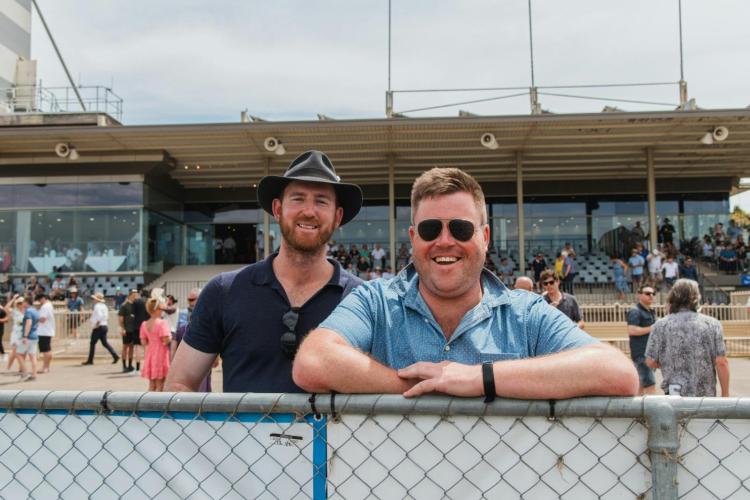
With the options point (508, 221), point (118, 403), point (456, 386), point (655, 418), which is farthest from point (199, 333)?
point (508, 221)

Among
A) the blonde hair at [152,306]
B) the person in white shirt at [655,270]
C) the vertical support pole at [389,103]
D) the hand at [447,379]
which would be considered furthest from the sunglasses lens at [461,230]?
the person in white shirt at [655,270]

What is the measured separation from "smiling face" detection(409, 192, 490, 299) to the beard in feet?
2.53

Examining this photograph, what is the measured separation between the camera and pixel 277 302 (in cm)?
278

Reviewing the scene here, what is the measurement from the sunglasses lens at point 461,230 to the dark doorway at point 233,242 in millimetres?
25581

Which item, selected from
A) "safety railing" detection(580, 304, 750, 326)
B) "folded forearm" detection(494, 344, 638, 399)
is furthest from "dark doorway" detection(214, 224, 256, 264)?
"folded forearm" detection(494, 344, 638, 399)

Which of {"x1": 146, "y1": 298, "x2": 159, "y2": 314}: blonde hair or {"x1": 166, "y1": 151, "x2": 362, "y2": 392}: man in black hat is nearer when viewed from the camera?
{"x1": 166, "y1": 151, "x2": 362, "y2": 392}: man in black hat

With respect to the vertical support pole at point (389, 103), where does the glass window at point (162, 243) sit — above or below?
below

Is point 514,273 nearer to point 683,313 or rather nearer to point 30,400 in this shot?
point 683,313

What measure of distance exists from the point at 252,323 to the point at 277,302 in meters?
0.15

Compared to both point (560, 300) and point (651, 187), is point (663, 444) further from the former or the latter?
point (651, 187)

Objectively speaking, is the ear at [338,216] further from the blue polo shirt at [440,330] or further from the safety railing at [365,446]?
the safety railing at [365,446]

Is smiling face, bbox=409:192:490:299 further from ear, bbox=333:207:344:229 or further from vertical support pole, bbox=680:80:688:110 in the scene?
vertical support pole, bbox=680:80:688:110

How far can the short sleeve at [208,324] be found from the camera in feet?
9.16

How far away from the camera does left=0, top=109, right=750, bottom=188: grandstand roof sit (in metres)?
18.4
